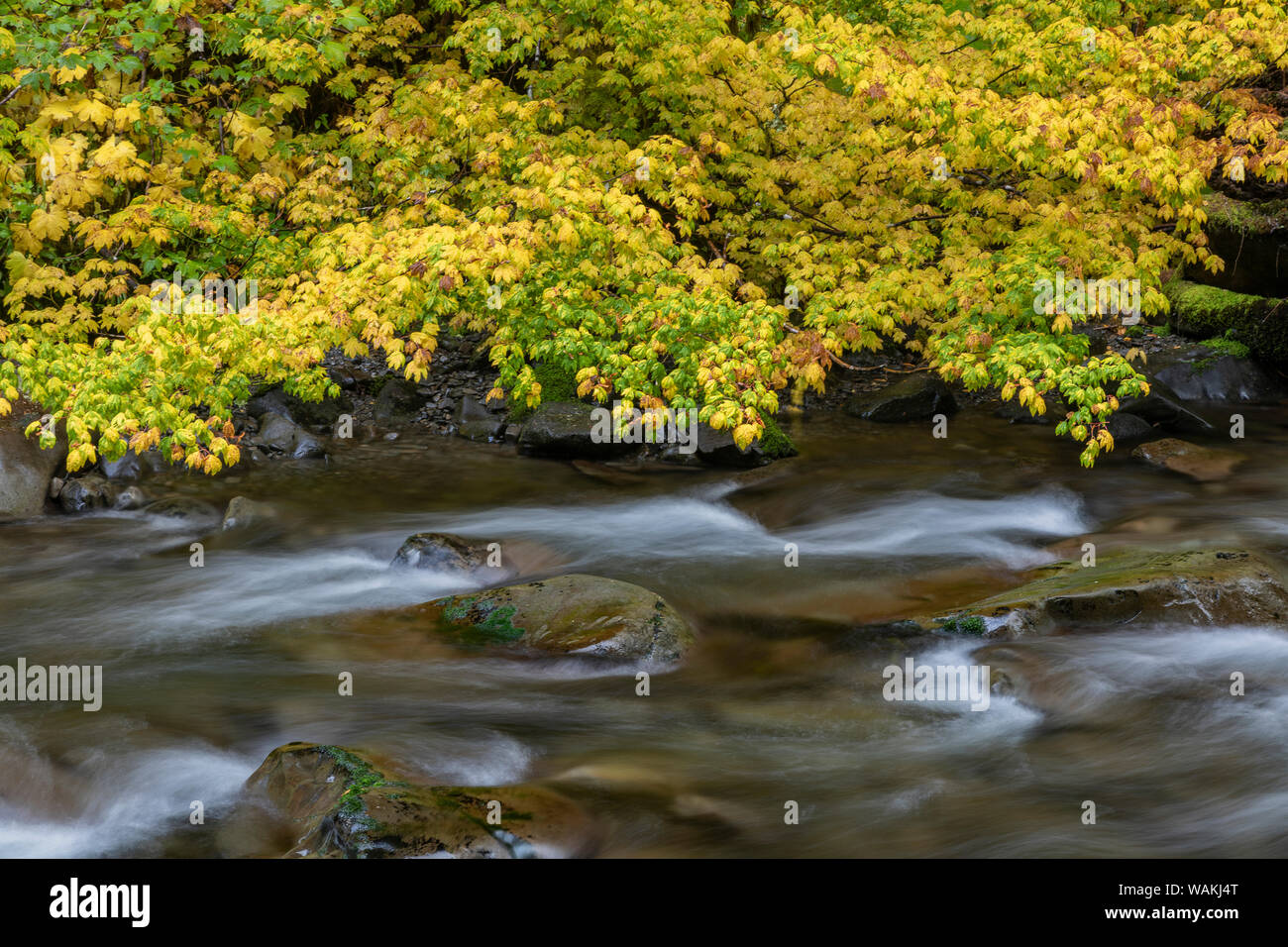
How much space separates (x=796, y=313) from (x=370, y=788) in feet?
31.1

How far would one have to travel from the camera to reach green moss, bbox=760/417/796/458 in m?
12.0

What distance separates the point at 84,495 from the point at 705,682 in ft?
22.4

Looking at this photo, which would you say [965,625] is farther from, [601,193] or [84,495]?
[84,495]

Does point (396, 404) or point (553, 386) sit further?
point (396, 404)

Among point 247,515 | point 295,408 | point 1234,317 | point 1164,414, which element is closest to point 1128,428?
point 1164,414

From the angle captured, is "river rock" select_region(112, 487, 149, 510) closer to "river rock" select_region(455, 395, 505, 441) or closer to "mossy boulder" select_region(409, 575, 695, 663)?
"river rock" select_region(455, 395, 505, 441)

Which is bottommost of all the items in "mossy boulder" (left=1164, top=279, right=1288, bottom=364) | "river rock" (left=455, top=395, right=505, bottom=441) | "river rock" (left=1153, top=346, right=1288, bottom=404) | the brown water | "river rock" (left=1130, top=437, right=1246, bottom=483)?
the brown water

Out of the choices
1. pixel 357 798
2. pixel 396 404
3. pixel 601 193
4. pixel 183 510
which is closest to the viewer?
pixel 357 798

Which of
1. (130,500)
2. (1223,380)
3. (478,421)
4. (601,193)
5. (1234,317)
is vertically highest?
(601,193)

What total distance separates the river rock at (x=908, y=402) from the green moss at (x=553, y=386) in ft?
11.9

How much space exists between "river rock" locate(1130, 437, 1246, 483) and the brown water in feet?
0.93

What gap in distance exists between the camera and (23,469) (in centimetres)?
1018

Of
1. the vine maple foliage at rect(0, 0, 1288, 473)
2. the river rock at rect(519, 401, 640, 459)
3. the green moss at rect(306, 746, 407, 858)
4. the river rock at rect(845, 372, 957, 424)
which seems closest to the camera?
the green moss at rect(306, 746, 407, 858)

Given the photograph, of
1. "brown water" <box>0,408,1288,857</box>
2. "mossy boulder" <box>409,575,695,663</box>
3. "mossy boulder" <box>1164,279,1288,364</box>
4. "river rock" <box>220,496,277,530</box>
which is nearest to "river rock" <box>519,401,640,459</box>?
"brown water" <box>0,408,1288,857</box>
